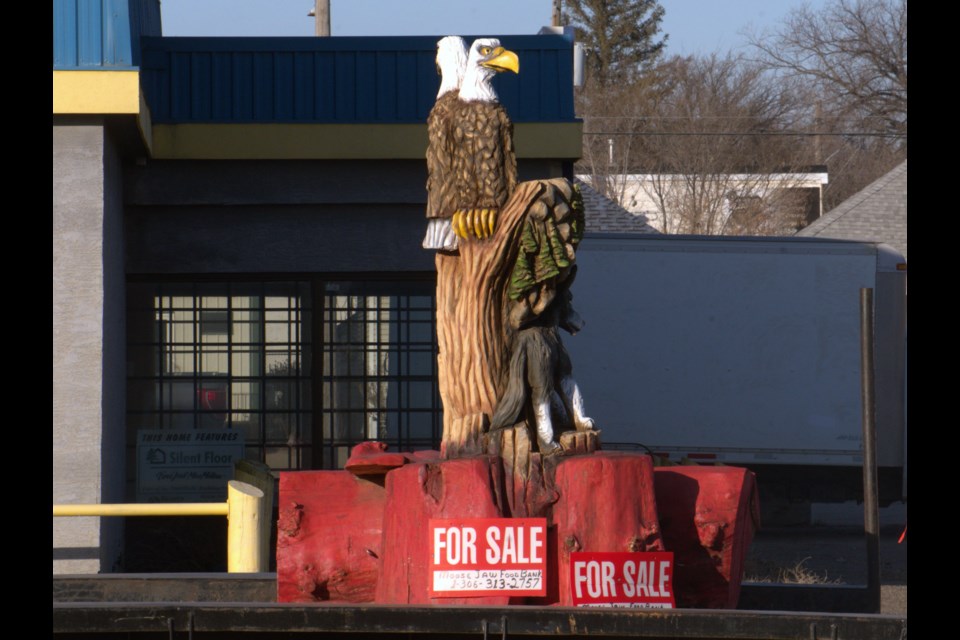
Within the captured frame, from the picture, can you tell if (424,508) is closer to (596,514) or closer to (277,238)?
(596,514)

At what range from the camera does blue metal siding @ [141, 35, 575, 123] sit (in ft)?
36.9

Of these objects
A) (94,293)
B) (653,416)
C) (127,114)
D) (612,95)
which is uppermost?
(612,95)

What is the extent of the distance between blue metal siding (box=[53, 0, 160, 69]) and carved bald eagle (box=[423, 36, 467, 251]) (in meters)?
3.31

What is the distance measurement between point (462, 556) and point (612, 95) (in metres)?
38.5

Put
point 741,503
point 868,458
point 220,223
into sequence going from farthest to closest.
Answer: point 220,223, point 868,458, point 741,503

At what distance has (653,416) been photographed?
583 inches

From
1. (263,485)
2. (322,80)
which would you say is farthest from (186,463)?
(322,80)

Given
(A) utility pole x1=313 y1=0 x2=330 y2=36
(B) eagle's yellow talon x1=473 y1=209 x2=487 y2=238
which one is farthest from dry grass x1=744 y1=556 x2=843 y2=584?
(A) utility pole x1=313 y1=0 x2=330 y2=36

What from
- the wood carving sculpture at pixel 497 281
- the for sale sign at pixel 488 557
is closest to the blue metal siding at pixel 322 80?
the wood carving sculpture at pixel 497 281

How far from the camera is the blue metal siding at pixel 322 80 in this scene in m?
11.3

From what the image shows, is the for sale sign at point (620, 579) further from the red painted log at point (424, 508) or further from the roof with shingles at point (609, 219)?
the roof with shingles at point (609, 219)

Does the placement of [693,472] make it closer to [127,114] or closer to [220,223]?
[127,114]

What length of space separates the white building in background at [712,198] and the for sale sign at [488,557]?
108 feet
